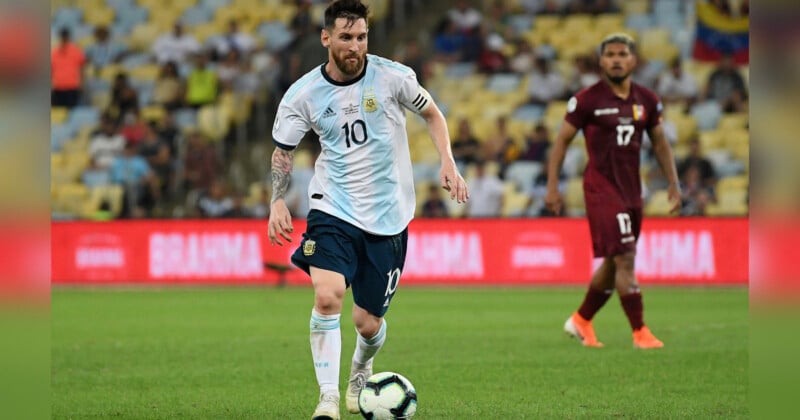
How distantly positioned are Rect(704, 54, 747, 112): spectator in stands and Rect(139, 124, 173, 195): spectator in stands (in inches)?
393

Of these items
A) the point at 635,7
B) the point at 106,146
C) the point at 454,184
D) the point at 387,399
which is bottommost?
the point at 387,399

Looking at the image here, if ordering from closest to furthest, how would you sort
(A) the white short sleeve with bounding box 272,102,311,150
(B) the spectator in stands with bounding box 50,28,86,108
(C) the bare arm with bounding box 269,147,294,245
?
1. (C) the bare arm with bounding box 269,147,294,245
2. (A) the white short sleeve with bounding box 272,102,311,150
3. (B) the spectator in stands with bounding box 50,28,86,108

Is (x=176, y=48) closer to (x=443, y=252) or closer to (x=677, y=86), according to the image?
(x=443, y=252)

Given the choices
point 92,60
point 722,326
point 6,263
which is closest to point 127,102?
point 92,60

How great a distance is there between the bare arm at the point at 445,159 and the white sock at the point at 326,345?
0.93 meters

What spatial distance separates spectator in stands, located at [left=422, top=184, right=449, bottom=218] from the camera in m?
20.8

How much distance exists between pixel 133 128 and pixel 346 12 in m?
17.3

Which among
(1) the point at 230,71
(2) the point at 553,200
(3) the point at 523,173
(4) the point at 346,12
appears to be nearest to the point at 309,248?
(4) the point at 346,12

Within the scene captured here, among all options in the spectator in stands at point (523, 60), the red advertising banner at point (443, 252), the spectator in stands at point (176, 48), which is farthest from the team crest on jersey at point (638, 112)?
the spectator in stands at point (176, 48)

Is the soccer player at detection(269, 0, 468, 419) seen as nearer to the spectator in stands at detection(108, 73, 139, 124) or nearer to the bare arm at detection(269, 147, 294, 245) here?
the bare arm at detection(269, 147, 294, 245)

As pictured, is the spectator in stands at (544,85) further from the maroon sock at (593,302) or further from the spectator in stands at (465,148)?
the maroon sock at (593,302)

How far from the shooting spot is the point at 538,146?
70.6 feet

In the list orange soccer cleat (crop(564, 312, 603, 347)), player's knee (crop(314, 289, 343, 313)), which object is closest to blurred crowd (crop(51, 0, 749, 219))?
orange soccer cleat (crop(564, 312, 603, 347))

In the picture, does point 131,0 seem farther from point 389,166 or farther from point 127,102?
point 389,166
